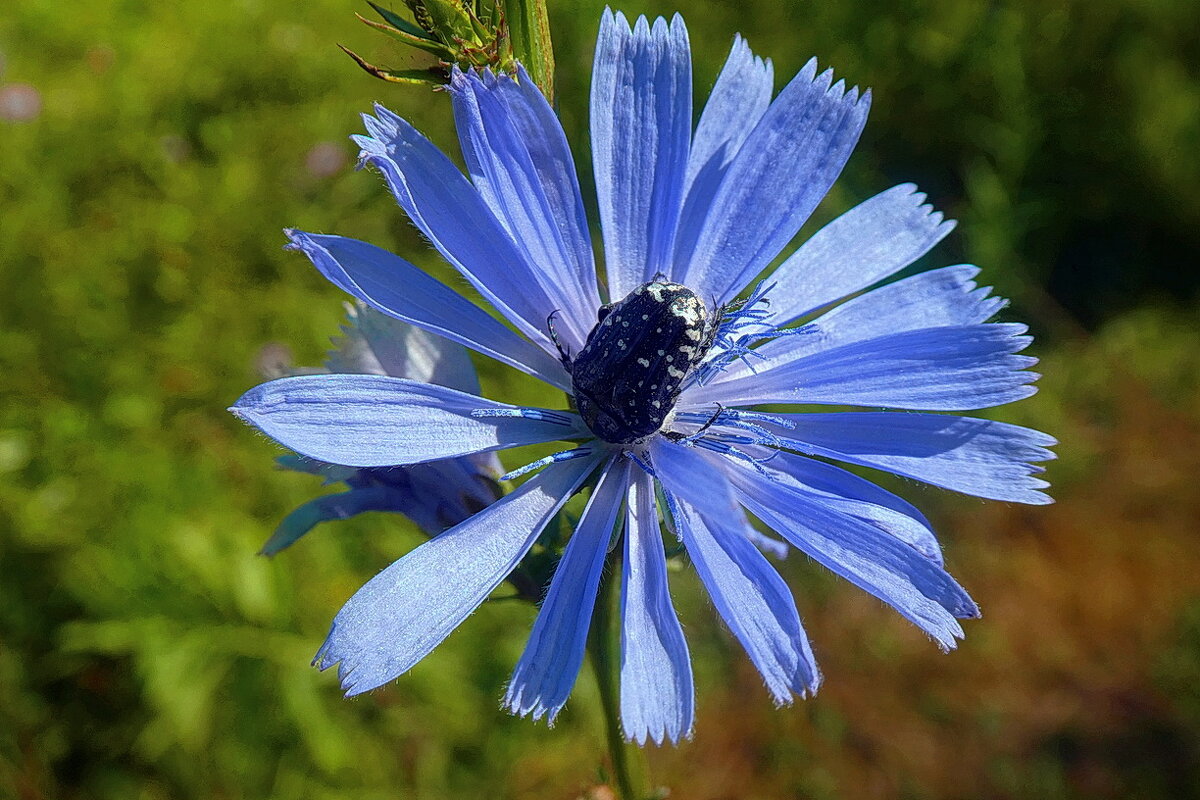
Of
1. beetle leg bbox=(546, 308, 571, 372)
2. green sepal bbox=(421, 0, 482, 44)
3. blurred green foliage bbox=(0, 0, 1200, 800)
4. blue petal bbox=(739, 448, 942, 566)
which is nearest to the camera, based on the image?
green sepal bbox=(421, 0, 482, 44)

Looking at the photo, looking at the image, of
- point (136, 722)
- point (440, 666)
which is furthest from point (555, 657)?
point (136, 722)

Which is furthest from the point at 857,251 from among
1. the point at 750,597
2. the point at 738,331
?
the point at 750,597

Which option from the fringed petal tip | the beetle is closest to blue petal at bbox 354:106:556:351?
the beetle

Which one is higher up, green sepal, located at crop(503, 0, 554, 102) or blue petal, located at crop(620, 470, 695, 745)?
green sepal, located at crop(503, 0, 554, 102)

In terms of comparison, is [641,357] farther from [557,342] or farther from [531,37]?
[531,37]

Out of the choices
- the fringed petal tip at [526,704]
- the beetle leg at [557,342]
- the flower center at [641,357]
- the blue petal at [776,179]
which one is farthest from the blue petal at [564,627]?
the blue petal at [776,179]

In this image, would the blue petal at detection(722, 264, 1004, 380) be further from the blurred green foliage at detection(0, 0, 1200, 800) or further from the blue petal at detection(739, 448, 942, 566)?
the blurred green foliage at detection(0, 0, 1200, 800)
